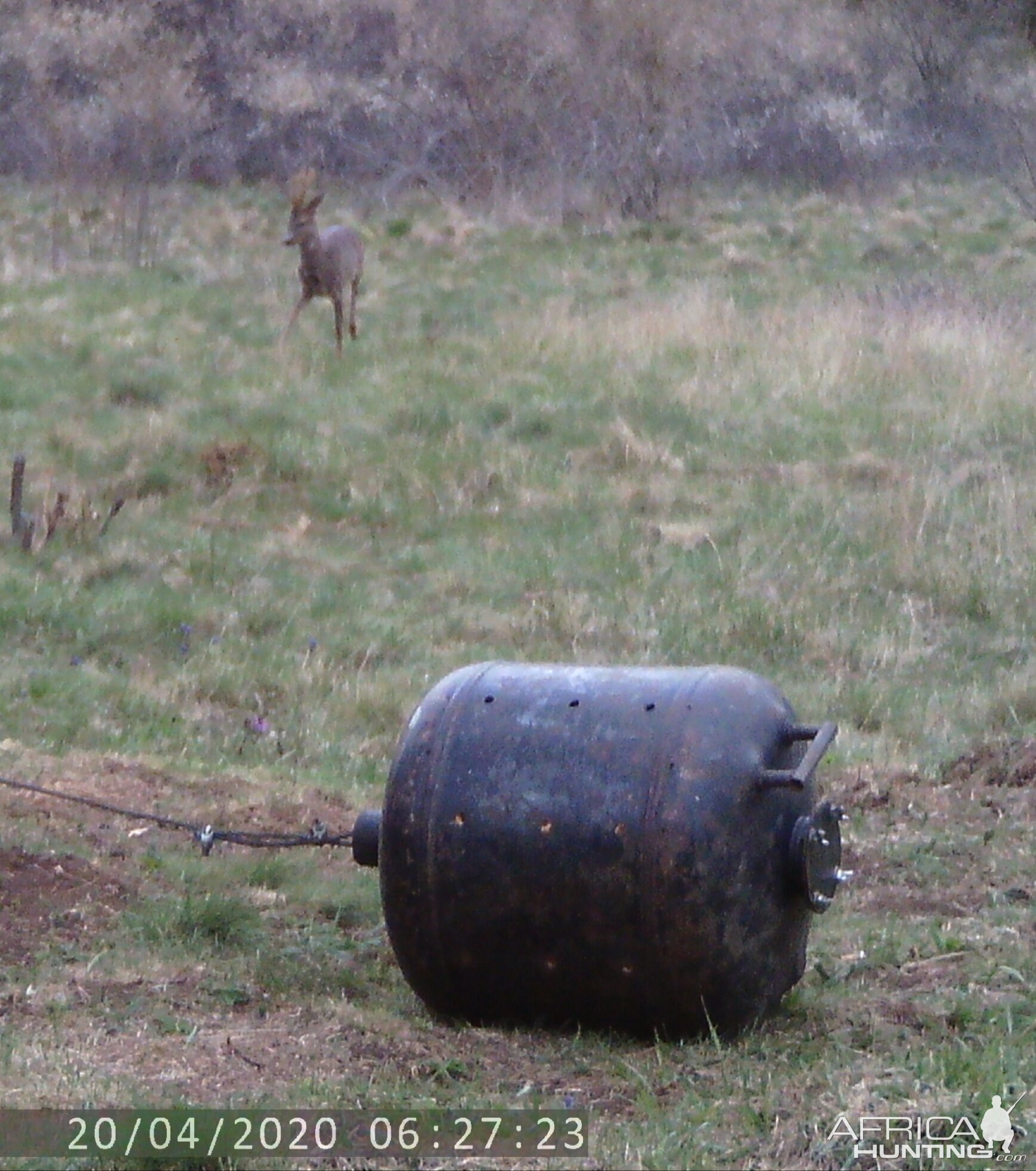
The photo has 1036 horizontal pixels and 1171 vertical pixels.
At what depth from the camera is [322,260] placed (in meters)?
13.5

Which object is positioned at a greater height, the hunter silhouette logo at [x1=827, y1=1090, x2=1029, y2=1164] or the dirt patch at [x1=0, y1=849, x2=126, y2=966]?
the hunter silhouette logo at [x1=827, y1=1090, x2=1029, y2=1164]

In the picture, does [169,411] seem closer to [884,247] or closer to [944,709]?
[944,709]

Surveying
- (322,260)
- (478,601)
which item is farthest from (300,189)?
(478,601)

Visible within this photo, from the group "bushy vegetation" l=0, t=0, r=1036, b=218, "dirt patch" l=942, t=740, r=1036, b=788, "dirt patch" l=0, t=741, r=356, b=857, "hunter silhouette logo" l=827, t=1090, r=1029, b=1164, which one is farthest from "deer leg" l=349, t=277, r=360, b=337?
"hunter silhouette logo" l=827, t=1090, r=1029, b=1164

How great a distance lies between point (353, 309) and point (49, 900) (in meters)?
9.25

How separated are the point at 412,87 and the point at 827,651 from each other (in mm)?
18910

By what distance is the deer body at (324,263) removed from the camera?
13.4m

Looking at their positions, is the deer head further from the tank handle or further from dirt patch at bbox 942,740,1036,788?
the tank handle

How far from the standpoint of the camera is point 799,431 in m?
11.4

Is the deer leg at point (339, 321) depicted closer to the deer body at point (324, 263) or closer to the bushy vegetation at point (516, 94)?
the deer body at point (324, 263)

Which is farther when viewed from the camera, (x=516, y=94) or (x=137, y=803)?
(x=516, y=94)

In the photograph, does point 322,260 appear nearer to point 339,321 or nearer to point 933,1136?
point 339,321

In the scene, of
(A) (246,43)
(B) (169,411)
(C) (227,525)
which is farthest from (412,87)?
(C) (227,525)

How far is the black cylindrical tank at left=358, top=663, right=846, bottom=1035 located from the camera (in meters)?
3.72
